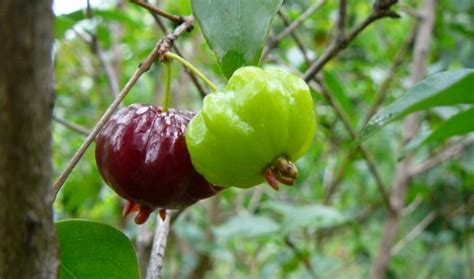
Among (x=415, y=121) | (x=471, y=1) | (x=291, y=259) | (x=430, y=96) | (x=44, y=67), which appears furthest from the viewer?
(x=471, y=1)

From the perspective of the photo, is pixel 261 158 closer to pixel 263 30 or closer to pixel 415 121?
pixel 263 30

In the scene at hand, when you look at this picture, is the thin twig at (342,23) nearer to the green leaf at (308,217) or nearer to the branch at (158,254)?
the branch at (158,254)

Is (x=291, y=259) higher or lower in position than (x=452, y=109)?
lower

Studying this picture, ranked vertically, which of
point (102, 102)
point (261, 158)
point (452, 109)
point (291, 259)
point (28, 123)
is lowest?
point (291, 259)

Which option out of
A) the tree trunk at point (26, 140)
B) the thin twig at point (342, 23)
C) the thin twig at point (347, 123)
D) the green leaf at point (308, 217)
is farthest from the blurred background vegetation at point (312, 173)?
the tree trunk at point (26, 140)

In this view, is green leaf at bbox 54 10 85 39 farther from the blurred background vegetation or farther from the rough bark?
the rough bark

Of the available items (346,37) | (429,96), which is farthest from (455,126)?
(346,37)

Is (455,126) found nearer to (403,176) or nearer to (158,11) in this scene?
(158,11)

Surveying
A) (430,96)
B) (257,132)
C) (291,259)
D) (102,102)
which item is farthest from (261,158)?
(102,102)

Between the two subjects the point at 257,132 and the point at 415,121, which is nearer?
the point at 257,132
